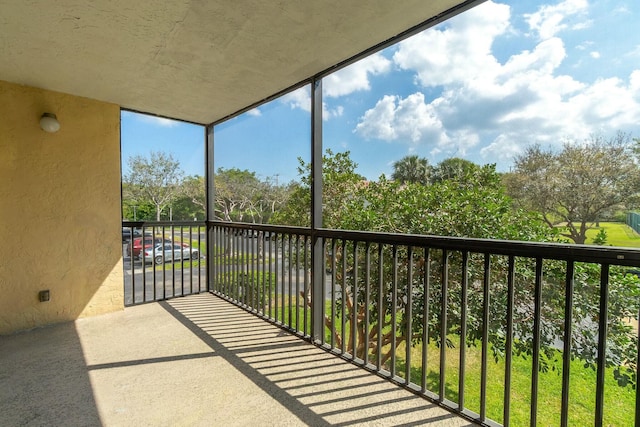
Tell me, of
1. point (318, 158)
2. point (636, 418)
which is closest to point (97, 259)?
point (318, 158)

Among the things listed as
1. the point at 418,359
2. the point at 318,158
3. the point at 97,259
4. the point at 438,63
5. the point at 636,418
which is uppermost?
the point at 438,63

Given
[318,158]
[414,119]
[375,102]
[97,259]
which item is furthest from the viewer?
[375,102]

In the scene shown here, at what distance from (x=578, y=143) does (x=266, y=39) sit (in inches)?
91.9

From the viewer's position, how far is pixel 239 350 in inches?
89.0

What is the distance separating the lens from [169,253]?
382cm

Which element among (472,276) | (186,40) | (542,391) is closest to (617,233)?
(472,276)

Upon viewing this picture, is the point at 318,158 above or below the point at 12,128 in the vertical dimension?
below

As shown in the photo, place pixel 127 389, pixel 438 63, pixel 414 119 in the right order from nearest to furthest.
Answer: pixel 127 389
pixel 438 63
pixel 414 119

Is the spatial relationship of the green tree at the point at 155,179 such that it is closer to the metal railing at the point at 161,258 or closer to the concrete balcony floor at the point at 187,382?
the metal railing at the point at 161,258

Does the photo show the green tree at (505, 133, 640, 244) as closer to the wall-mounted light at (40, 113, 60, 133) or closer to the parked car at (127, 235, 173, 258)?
the parked car at (127, 235, 173, 258)

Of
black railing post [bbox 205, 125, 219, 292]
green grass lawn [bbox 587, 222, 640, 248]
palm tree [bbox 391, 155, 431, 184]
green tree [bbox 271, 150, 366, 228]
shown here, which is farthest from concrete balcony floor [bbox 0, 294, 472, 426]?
palm tree [bbox 391, 155, 431, 184]

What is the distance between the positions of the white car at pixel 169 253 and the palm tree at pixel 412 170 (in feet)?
8.99

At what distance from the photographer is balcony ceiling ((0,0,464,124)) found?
5.40 feet

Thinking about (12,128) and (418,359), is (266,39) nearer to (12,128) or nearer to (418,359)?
(12,128)
